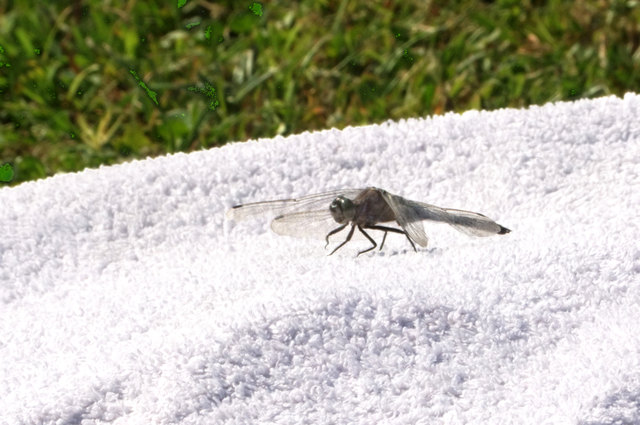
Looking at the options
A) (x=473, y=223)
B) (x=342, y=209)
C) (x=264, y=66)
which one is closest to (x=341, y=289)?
(x=342, y=209)

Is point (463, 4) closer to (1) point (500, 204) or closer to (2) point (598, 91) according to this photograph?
(2) point (598, 91)

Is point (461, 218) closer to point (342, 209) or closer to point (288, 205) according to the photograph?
point (342, 209)

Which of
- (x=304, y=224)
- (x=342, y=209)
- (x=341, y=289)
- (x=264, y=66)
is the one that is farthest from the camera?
(x=264, y=66)

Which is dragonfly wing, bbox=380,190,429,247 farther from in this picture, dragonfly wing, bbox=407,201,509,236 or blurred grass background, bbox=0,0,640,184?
blurred grass background, bbox=0,0,640,184

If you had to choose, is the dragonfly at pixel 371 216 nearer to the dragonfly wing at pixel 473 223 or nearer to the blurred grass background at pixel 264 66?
the dragonfly wing at pixel 473 223

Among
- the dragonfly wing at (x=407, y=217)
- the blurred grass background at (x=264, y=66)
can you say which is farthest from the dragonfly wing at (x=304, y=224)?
the blurred grass background at (x=264, y=66)

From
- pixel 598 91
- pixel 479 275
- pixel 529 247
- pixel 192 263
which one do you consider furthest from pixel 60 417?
pixel 598 91
